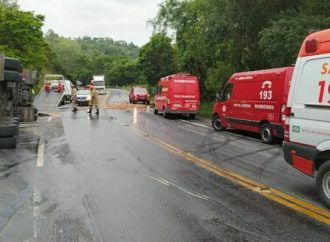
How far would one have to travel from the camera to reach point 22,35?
34562 millimetres

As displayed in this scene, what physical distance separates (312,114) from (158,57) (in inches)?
1870

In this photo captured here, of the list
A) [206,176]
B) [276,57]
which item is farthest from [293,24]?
[206,176]

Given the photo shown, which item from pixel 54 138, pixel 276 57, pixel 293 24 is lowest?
pixel 54 138

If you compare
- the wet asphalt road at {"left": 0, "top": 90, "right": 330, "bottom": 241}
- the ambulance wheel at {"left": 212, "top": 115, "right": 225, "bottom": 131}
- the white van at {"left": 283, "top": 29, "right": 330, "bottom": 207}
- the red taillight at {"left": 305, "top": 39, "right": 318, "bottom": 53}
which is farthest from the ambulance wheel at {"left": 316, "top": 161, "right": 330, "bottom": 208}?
the ambulance wheel at {"left": 212, "top": 115, "right": 225, "bottom": 131}

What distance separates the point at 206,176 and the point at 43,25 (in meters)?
29.2

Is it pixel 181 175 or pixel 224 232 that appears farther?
pixel 181 175

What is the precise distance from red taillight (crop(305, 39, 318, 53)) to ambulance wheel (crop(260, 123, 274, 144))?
7.99 meters

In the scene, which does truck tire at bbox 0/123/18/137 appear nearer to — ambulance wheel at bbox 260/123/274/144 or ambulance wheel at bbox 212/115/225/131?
ambulance wheel at bbox 260/123/274/144

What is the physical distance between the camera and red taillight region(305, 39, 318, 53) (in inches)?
308

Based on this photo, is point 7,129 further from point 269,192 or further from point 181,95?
point 181,95

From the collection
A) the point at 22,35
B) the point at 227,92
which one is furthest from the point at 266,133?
Result: the point at 22,35

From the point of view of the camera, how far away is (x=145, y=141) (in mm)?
15180

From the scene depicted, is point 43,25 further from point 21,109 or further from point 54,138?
point 54,138

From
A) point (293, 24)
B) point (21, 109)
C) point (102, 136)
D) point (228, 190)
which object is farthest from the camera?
point (21, 109)
